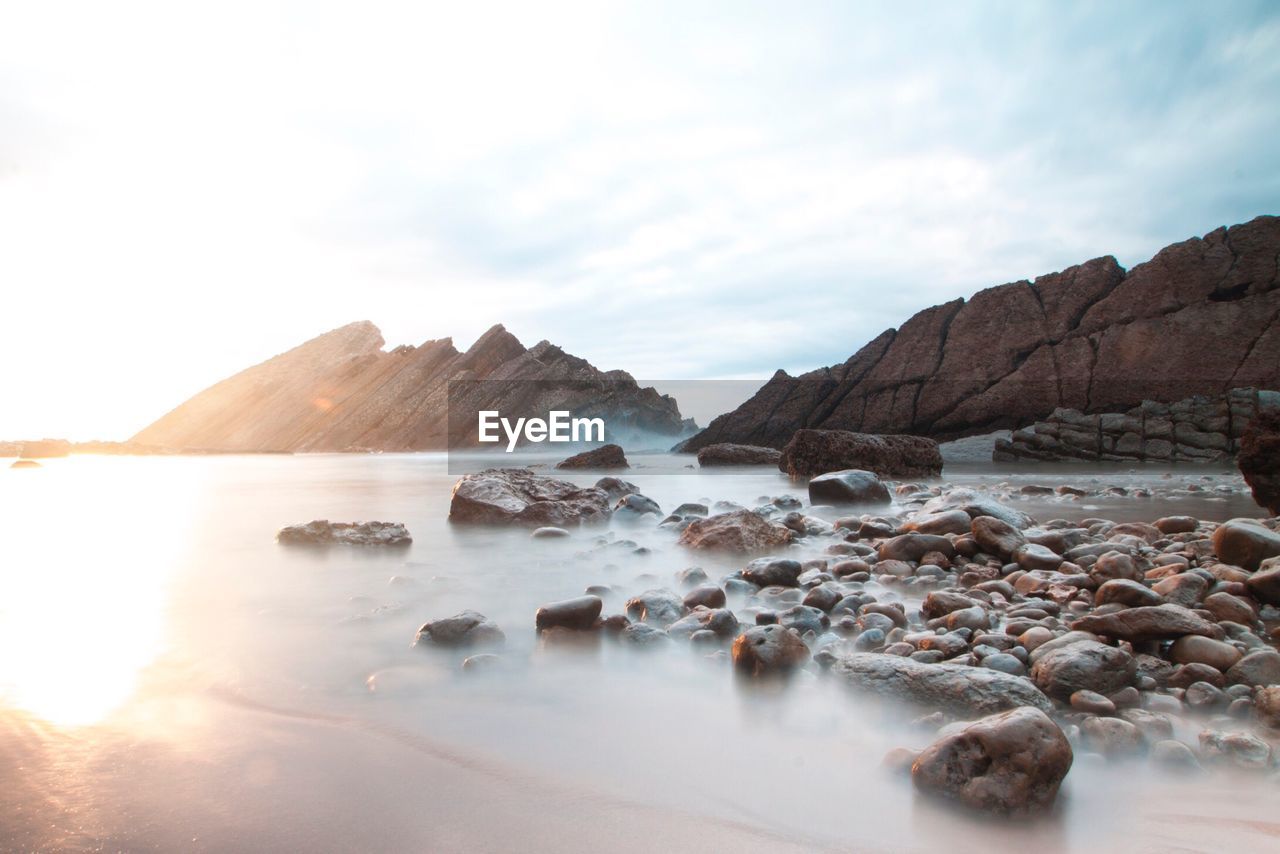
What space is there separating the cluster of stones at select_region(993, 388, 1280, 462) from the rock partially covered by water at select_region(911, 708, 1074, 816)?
26.4m

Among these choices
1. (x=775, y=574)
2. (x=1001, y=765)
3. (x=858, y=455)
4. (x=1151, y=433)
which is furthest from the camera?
(x=1151, y=433)

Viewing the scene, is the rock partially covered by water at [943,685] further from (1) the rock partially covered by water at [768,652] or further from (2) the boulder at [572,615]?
(2) the boulder at [572,615]

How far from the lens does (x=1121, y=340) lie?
29.3 metres

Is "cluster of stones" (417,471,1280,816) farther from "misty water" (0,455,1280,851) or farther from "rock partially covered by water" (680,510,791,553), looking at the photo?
"misty water" (0,455,1280,851)

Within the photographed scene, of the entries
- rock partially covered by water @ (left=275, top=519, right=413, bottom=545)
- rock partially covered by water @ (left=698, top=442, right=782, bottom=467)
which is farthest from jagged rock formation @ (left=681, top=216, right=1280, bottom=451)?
rock partially covered by water @ (left=275, top=519, right=413, bottom=545)

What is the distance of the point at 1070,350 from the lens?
100ft

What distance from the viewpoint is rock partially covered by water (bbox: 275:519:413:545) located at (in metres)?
6.77

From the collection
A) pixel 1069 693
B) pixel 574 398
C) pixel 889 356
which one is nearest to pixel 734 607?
pixel 1069 693

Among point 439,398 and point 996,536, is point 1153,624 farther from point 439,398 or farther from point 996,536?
point 439,398

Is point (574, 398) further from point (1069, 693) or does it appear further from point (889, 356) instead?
point (1069, 693)

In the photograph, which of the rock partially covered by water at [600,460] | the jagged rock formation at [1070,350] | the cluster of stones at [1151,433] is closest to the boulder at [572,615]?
the rock partially covered by water at [600,460]

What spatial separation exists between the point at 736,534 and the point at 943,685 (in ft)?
11.2

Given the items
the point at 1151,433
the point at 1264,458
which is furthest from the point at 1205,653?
the point at 1151,433

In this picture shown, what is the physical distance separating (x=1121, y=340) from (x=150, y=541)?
34.5m
